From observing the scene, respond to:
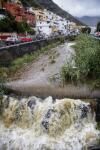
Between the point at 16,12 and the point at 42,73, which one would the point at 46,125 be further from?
the point at 16,12

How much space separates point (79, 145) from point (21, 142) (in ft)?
9.11

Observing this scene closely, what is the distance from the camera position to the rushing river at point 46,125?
20297 millimetres

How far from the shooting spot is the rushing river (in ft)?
66.6

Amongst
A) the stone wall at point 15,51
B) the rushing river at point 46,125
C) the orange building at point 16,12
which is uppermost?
the orange building at point 16,12

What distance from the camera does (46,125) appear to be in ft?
69.9

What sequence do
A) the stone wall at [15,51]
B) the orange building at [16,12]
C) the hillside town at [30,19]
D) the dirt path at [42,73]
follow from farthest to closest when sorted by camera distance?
1. the orange building at [16,12]
2. the hillside town at [30,19]
3. the stone wall at [15,51]
4. the dirt path at [42,73]

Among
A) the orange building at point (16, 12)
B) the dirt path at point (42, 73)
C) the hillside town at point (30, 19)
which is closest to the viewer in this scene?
the dirt path at point (42, 73)

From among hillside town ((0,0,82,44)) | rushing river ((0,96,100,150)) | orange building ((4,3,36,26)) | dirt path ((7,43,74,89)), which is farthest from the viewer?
orange building ((4,3,36,26))

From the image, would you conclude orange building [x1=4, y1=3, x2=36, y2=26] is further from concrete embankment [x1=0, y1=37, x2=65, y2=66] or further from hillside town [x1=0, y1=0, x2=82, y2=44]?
concrete embankment [x1=0, y1=37, x2=65, y2=66]


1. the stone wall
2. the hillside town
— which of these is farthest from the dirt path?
the hillside town

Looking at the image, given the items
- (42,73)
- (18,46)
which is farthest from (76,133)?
(18,46)

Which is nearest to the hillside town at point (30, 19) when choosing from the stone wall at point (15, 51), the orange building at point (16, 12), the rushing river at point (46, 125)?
the orange building at point (16, 12)

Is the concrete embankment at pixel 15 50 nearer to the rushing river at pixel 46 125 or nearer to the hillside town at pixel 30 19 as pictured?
the hillside town at pixel 30 19

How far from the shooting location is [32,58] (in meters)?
39.2
